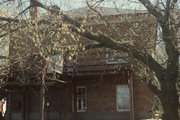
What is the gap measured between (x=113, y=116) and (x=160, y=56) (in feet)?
32.7

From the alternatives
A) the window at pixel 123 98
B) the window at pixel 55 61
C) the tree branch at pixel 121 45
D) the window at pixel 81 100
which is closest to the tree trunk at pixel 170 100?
the tree branch at pixel 121 45

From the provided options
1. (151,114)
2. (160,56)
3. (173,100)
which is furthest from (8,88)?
(173,100)

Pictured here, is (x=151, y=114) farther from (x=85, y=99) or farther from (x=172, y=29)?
(x=172, y=29)

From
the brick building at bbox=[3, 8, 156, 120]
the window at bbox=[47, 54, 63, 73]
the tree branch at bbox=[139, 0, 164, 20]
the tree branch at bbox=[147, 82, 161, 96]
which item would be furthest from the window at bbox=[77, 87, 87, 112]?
the tree branch at bbox=[139, 0, 164, 20]

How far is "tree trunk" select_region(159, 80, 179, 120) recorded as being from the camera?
9992 mm

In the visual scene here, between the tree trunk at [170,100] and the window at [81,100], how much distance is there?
13431mm

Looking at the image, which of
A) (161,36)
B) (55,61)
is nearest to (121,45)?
(161,36)

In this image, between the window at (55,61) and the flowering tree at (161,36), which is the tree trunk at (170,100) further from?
the window at (55,61)

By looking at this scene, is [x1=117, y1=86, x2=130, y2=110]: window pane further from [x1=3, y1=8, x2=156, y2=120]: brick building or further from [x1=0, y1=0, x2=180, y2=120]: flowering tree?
[x1=0, y1=0, x2=180, y2=120]: flowering tree

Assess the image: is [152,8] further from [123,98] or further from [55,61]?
[123,98]

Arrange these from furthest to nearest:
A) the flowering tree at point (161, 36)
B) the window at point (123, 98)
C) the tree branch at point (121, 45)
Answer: the window at point (123, 98) < the tree branch at point (121, 45) < the flowering tree at point (161, 36)

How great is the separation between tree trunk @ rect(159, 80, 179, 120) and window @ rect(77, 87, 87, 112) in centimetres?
1343

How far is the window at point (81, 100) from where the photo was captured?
2326 centimetres

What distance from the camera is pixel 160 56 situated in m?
13.3
